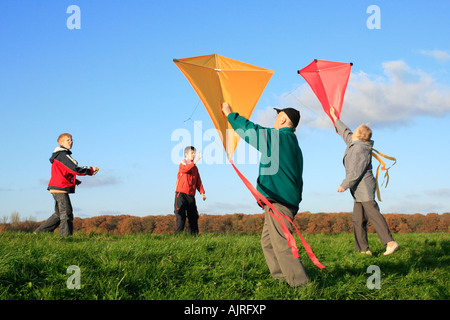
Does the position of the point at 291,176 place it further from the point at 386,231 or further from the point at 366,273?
the point at 386,231

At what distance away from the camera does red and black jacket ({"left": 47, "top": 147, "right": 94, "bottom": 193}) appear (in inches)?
323

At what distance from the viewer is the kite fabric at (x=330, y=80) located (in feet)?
25.1

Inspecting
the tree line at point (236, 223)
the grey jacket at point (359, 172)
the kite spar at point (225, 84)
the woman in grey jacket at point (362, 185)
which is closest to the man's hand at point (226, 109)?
the kite spar at point (225, 84)

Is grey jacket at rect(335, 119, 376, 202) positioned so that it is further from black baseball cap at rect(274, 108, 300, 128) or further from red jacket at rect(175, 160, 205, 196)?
red jacket at rect(175, 160, 205, 196)

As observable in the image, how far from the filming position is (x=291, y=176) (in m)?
4.71

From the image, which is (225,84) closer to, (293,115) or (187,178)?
(293,115)

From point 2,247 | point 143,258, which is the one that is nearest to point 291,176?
point 143,258

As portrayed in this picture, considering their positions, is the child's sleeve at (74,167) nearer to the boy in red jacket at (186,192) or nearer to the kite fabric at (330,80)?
the boy in red jacket at (186,192)

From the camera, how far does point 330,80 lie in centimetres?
773

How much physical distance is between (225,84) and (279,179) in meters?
1.64

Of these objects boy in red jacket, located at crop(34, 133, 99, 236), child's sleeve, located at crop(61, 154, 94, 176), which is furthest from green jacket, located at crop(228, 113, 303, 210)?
boy in red jacket, located at crop(34, 133, 99, 236)

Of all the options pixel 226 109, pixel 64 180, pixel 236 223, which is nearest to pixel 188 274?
pixel 226 109
